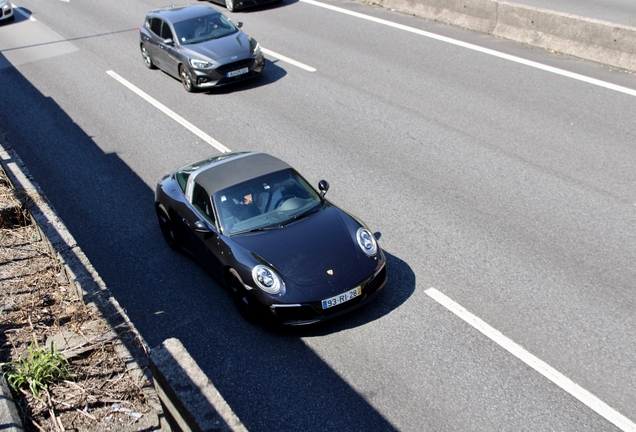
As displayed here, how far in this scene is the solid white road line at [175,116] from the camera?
12.1 metres

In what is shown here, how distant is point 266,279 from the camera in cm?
690

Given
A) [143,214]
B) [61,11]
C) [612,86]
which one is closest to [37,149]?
[143,214]

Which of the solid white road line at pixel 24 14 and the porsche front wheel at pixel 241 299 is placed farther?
the solid white road line at pixel 24 14

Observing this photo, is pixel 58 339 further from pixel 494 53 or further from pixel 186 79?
pixel 494 53

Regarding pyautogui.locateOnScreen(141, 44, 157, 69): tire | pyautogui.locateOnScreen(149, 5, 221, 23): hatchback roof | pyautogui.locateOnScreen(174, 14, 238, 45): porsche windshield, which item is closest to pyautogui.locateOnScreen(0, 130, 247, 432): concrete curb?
pyautogui.locateOnScreen(174, 14, 238, 45): porsche windshield

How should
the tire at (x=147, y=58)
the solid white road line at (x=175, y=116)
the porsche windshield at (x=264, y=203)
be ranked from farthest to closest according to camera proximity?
the tire at (x=147, y=58)
the solid white road line at (x=175, y=116)
the porsche windshield at (x=264, y=203)

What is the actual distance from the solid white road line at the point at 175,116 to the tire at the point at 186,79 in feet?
2.74

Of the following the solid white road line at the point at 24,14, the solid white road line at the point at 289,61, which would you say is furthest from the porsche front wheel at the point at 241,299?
the solid white road line at the point at 24,14

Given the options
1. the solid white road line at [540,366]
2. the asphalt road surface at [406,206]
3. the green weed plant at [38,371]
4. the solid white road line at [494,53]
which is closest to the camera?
the green weed plant at [38,371]

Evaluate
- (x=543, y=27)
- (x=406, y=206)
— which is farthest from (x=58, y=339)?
(x=543, y=27)

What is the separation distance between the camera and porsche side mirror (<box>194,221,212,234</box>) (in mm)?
7668

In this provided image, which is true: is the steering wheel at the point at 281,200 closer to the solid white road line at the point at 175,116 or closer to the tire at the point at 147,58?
the solid white road line at the point at 175,116

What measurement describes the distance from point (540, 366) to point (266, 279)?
2.85 metres

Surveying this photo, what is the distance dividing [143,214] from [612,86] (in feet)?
29.7
